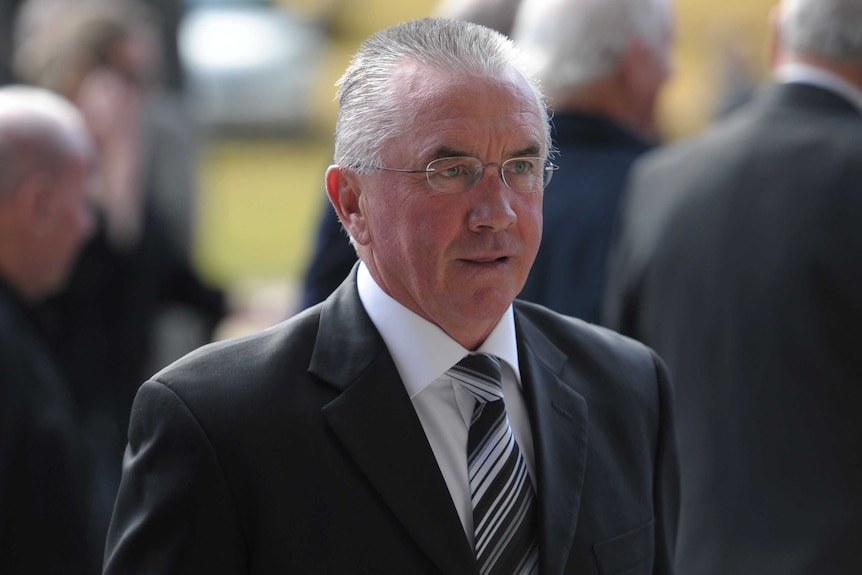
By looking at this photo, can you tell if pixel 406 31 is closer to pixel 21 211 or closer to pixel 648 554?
pixel 648 554

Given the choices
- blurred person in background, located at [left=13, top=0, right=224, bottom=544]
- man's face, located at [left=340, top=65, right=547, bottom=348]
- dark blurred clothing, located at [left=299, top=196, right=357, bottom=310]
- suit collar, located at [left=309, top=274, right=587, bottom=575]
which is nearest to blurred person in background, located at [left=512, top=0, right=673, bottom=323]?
dark blurred clothing, located at [left=299, top=196, right=357, bottom=310]

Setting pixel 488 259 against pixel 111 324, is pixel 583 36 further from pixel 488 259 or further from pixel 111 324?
pixel 111 324

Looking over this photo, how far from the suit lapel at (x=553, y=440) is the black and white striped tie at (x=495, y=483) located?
30 millimetres

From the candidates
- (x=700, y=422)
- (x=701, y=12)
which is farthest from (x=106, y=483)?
(x=701, y=12)

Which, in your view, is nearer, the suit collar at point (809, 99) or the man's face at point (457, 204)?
the man's face at point (457, 204)

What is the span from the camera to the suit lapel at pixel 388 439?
213 cm

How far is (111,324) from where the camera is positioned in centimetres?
523

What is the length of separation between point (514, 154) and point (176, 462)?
685 millimetres

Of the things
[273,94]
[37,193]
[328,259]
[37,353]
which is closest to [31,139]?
[37,193]

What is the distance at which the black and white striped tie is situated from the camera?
2189 millimetres

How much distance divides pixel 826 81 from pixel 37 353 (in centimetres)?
209

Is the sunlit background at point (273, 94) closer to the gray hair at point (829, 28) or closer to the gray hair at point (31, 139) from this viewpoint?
the gray hair at point (31, 139)

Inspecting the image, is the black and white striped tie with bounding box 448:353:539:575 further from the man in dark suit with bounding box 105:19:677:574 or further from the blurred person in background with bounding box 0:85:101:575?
the blurred person in background with bounding box 0:85:101:575

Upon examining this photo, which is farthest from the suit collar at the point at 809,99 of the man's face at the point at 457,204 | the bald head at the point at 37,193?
the bald head at the point at 37,193
